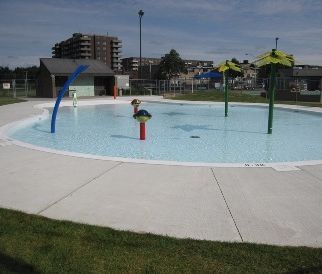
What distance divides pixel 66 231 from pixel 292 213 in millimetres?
2971

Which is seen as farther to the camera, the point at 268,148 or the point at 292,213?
the point at 268,148

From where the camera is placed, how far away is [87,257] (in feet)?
12.6

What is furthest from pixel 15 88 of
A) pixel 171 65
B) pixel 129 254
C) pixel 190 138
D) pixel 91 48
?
pixel 91 48

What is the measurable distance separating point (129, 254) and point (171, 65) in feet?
252

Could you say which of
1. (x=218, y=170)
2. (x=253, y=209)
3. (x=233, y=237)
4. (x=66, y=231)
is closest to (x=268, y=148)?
(x=218, y=170)

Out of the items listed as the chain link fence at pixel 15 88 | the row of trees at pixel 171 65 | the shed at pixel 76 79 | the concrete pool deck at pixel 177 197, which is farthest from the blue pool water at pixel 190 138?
the row of trees at pixel 171 65

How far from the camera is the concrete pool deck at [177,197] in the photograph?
15.3 feet

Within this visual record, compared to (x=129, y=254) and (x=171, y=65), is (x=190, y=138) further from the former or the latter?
(x=171, y=65)

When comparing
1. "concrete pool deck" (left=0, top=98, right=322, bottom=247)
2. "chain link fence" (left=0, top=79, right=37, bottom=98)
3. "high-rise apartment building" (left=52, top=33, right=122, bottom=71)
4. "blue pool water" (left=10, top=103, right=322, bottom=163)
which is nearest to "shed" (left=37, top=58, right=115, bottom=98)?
"chain link fence" (left=0, top=79, right=37, bottom=98)

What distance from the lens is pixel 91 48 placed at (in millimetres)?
143625

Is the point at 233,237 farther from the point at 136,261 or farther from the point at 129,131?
the point at 129,131

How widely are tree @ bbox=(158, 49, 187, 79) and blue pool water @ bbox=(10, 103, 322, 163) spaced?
5984 centimetres

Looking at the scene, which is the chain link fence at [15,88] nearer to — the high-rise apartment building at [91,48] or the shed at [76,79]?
the shed at [76,79]

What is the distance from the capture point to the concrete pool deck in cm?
465
